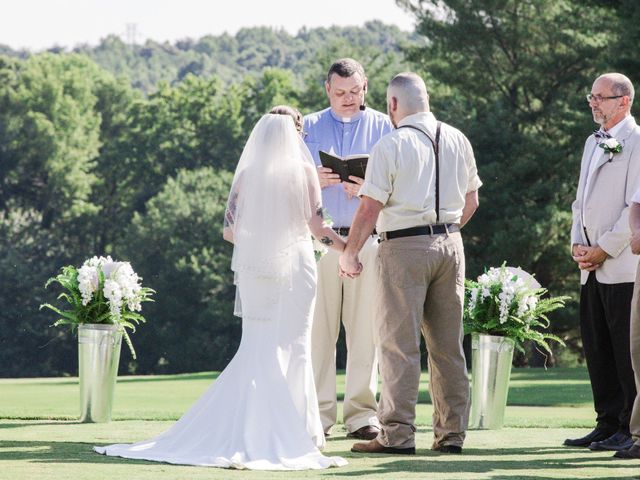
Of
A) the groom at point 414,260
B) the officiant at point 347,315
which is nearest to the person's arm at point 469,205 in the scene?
the groom at point 414,260

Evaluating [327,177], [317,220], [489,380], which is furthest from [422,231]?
[489,380]

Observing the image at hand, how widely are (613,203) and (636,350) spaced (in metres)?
1.20

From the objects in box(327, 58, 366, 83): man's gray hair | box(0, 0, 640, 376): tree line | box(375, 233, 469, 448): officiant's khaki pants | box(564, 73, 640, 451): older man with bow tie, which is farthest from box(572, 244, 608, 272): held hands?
box(0, 0, 640, 376): tree line

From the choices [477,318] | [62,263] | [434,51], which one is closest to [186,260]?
[62,263]

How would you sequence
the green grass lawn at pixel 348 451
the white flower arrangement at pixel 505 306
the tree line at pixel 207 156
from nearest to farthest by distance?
the green grass lawn at pixel 348 451
the white flower arrangement at pixel 505 306
the tree line at pixel 207 156

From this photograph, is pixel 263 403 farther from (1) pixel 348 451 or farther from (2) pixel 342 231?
(2) pixel 342 231

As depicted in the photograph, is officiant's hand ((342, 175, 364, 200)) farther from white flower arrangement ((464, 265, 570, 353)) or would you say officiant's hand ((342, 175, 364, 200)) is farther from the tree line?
the tree line

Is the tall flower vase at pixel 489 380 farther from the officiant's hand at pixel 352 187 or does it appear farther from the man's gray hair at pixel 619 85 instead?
the man's gray hair at pixel 619 85

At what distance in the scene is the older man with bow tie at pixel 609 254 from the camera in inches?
323

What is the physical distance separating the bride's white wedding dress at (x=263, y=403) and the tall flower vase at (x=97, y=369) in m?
2.49

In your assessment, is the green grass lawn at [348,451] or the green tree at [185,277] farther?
the green tree at [185,277]

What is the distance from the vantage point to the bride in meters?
7.61

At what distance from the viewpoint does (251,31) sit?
138250mm

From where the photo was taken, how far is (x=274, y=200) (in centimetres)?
786
